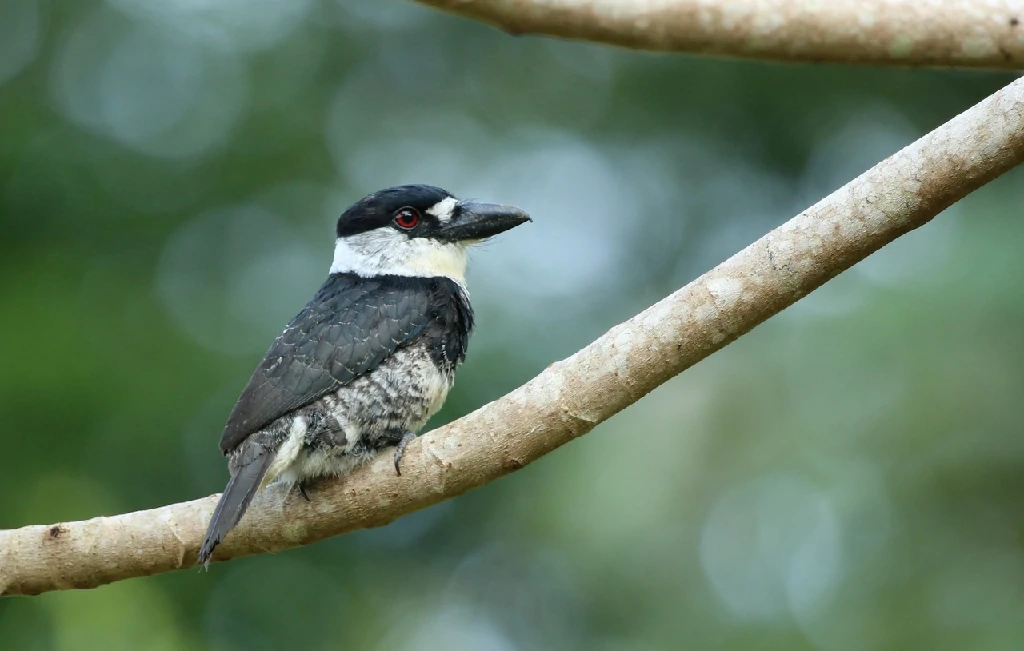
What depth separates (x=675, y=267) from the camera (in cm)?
866

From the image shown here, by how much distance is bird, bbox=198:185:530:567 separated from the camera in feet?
11.4

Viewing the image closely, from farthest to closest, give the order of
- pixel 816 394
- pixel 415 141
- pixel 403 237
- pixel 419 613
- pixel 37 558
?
pixel 415 141
pixel 419 613
pixel 816 394
pixel 403 237
pixel 37 558

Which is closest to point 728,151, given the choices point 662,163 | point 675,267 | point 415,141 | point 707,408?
point 662,163

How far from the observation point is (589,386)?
9.85ft

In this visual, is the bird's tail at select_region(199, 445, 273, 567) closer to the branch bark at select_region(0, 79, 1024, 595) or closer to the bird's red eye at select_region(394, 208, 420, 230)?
the branch bark at select_region(0, 79, 1024, 595)

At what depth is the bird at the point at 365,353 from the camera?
3.46 meters

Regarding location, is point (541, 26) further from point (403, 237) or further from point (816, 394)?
point (816, 394)

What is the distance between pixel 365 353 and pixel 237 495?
2.26ft

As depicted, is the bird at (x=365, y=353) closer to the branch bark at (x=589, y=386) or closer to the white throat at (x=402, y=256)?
the white throat at (x=402, y=256)

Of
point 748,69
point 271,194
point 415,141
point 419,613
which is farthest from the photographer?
point 748,69

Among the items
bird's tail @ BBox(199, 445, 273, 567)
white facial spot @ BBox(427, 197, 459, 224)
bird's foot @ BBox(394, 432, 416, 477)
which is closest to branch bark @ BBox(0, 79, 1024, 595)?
bird's foot @ BBox(394, 432, 416, 477)

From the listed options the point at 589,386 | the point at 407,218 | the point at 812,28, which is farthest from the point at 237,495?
the point at 812,28

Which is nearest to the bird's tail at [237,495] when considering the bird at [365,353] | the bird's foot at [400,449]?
the bird at [365,353]

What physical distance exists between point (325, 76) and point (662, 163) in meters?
2.66
